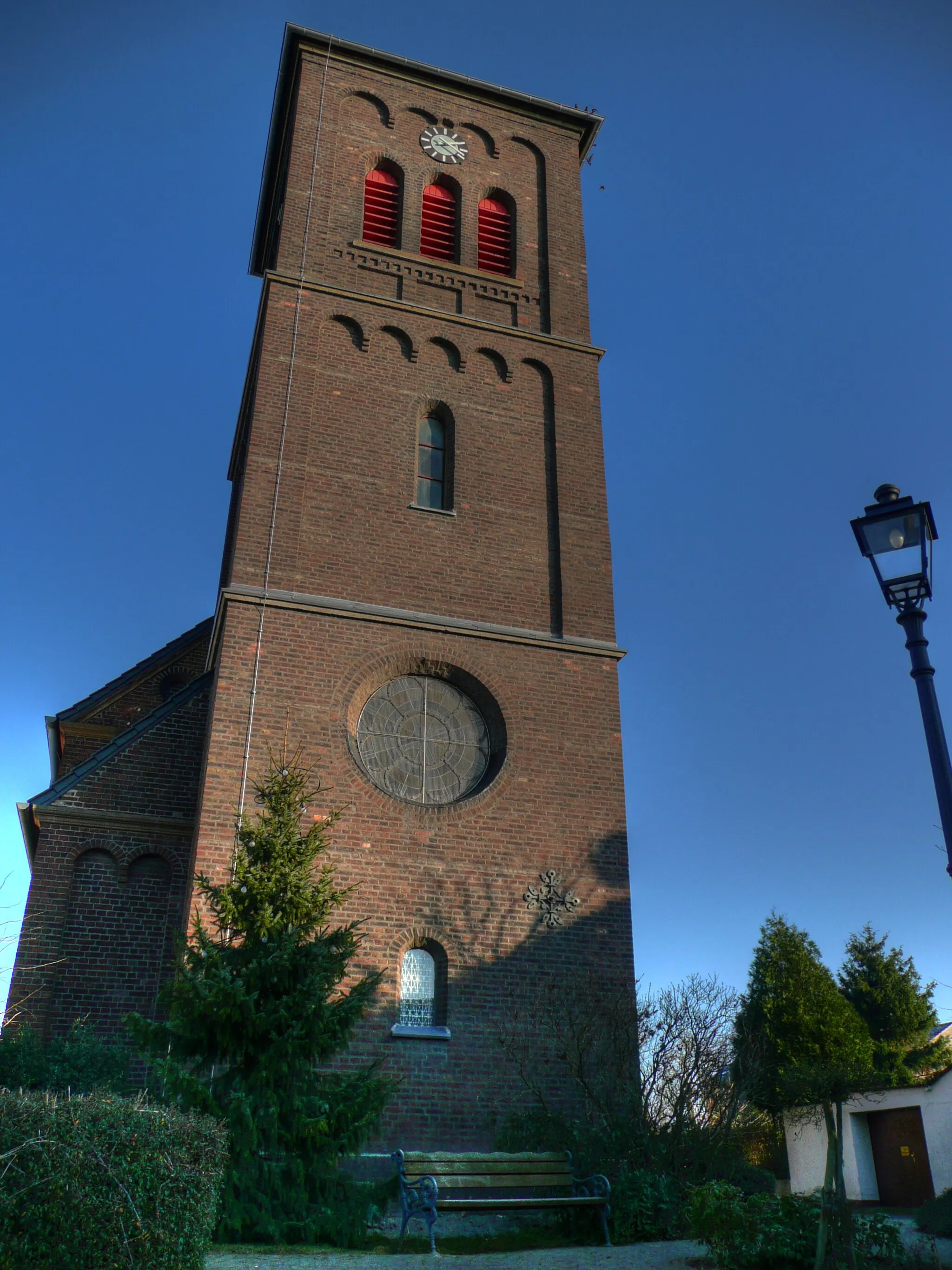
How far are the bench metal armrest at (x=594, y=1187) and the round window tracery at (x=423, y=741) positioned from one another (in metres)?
4.90

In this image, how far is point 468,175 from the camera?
69.9 feet

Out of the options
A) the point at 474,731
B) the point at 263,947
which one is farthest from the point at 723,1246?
the point at 474,731

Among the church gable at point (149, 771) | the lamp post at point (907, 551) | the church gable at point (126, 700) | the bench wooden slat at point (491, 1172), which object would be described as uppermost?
the church gable at point (126, 700)

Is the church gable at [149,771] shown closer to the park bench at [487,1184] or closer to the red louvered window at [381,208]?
the park bench at [487,1184]

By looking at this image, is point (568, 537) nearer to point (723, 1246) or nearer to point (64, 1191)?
point (723, 1246)

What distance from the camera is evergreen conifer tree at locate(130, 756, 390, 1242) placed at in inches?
352

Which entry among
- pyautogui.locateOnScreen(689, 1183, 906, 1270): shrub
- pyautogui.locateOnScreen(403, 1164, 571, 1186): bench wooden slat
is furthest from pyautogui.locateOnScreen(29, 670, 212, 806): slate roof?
pyautogui.locateOnScreen(689, 1183, 906, 1270): shrub

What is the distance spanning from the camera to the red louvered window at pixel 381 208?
19750 mm

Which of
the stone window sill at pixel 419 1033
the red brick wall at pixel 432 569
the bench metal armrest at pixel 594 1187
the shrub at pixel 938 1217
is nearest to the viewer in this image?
the bench metal armrest at pixel 594 1187

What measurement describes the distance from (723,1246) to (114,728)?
13.8 metres

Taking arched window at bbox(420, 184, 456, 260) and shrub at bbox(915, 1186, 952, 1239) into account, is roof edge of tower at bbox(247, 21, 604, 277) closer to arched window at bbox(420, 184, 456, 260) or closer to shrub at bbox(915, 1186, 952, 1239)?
arched window at bbox(420, 184, 456, 260)

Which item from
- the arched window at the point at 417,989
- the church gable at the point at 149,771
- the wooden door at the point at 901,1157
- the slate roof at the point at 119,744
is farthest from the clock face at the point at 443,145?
the wooden door at the point at 901,1157

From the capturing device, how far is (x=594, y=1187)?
10117mm

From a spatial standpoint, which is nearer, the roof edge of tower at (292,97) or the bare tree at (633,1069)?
the bare tree at (633,1069)
